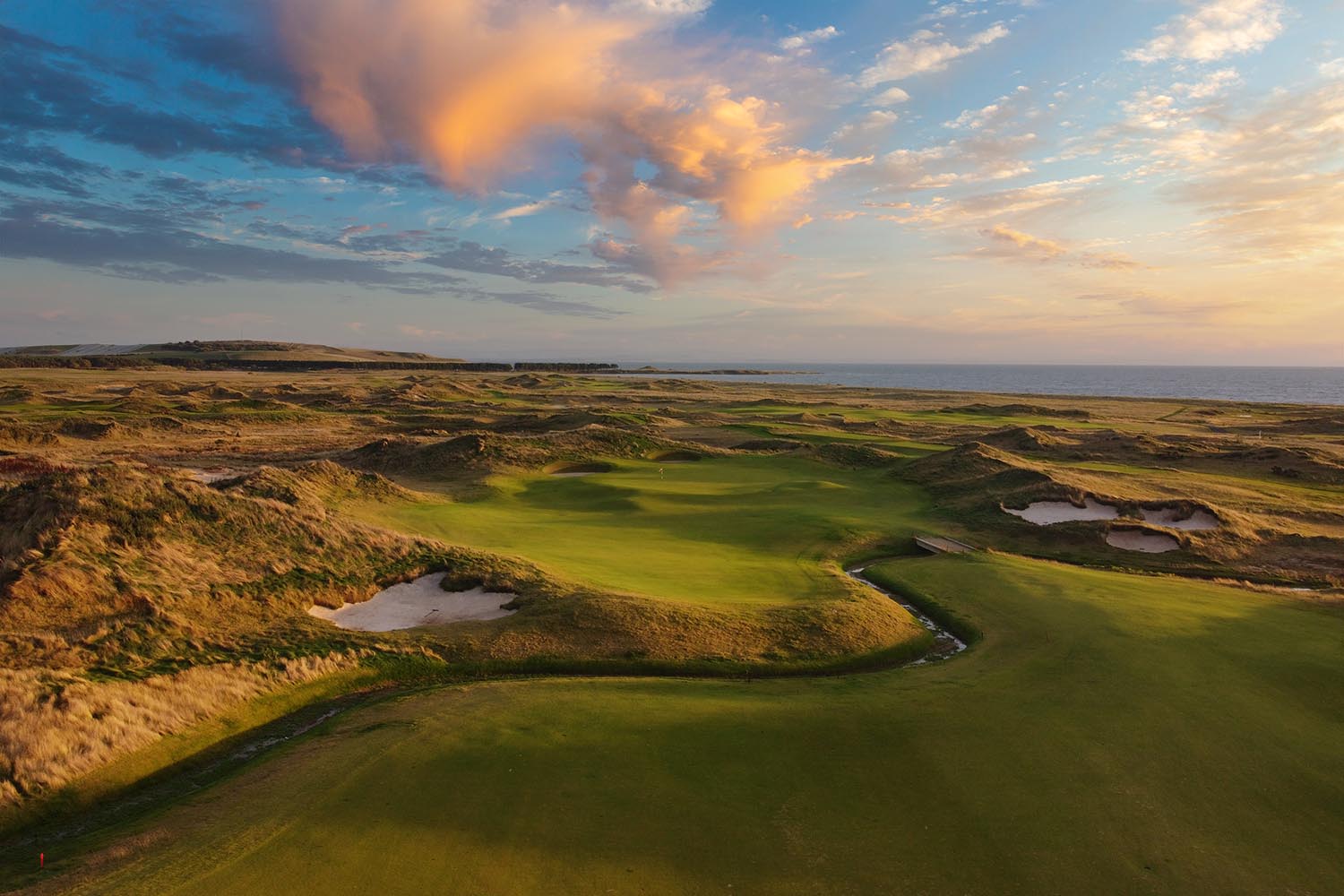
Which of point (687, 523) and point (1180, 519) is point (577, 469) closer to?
point (687, 523)

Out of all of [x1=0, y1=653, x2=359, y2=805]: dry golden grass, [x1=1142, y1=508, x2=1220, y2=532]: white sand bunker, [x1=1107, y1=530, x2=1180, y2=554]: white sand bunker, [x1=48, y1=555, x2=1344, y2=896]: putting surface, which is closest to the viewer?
[x1=48, y1=555, x2=1344, y2=896]: putting surface

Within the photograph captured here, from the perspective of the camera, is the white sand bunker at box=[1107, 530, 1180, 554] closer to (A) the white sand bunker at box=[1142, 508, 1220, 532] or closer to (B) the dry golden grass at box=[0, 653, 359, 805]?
(A) the white sand bunker at box=[1142, 508, 1220, 532]

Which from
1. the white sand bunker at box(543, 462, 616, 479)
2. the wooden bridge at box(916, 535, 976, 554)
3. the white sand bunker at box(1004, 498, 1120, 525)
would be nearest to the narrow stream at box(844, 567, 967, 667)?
the wooden bridge at box(916, 535, 976, 554)

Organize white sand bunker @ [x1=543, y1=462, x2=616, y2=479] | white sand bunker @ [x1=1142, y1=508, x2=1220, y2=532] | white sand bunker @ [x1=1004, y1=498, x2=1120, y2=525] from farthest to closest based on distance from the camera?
1. white sand bunker @ [x1=543, y1=462, x2=616, y2=479]
2. white sand bunker @ [x1=1004, y1=498, x2=1120, y2=525]
3. white sand bunker @ [x1=1142, y1=508, x2=1220, y2=532]

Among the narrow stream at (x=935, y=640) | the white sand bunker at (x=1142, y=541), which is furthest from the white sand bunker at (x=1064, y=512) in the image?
the narrow stream at (x=935, y=640)

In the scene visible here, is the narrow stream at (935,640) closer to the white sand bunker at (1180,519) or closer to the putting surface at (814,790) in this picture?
the putting surface at (814,790)

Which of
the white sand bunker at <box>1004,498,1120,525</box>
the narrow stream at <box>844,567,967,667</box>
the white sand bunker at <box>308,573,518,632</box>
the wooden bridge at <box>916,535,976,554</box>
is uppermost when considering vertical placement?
the white sand bunker at <box>1004,498,1120,525</box>

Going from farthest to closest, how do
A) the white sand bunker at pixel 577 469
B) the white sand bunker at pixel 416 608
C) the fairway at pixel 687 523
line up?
the white sand bunker at pixel 577 469
the fairway at pixel 687 523
the white sand bunker at pixel 416 608
